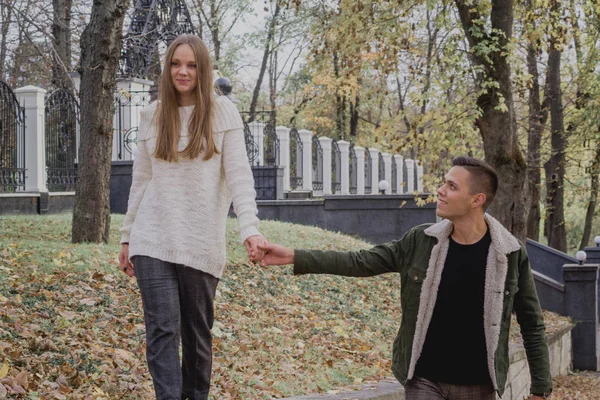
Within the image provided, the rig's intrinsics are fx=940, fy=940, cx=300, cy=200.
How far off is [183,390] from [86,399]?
1.66m

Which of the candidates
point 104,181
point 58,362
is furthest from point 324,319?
point 58,362

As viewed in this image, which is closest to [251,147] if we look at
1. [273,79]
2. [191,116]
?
[191,116]

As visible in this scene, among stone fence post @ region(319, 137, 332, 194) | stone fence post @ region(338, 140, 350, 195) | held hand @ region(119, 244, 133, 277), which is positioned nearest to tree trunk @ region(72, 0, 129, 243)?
held hand @ region(119, 244, 133, 277)

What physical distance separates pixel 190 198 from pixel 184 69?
65 cm

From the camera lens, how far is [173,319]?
452cm

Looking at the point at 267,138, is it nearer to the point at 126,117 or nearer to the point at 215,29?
the point at 126,117

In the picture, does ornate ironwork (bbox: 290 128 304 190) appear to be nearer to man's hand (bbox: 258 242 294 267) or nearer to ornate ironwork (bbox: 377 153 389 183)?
ornate ironwork (bbox: 377 153 389 183)

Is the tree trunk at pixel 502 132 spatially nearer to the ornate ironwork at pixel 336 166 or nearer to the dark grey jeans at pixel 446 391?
the dark grey jeans at pixel 446 391

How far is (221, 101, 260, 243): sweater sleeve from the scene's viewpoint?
461 cm

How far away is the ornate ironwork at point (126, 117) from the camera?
20.8 m

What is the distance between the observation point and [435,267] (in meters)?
4.36

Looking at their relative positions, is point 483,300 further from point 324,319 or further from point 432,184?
point 432,184

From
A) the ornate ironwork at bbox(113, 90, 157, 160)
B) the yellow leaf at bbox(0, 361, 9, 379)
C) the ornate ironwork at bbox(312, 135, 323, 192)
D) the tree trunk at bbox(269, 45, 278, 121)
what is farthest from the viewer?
the tree trunk at bbox(269, 45, 278, 121)

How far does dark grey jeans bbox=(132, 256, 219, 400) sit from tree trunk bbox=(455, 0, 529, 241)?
11371 millimetres
